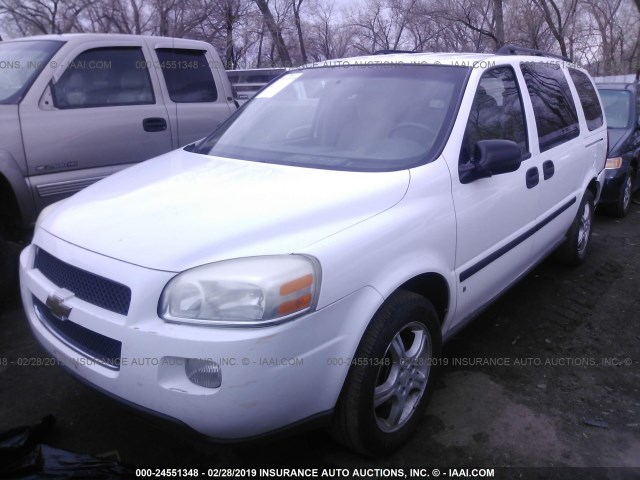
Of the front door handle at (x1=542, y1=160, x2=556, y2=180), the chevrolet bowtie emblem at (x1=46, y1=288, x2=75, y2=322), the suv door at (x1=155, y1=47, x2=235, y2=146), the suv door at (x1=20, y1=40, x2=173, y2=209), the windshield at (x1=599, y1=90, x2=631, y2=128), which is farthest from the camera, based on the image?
the windshield at (x1=599, y1=90, x2=631, y2=128)

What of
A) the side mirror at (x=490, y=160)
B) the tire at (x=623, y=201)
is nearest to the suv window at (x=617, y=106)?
the tire at (x=623, y=201)

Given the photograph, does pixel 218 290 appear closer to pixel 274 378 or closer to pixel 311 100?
pixel 274 378

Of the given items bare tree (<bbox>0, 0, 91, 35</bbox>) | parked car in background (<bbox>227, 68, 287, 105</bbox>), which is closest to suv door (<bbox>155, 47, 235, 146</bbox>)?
parked car in background (<bbox>227, 68, 287, 105</bbox>)

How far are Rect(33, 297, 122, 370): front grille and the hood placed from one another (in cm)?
33

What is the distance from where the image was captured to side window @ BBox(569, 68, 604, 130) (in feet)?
15.8

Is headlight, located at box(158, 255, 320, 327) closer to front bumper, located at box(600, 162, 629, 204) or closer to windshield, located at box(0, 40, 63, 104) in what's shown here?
windshield, located at box(0, 40, 63, 104)

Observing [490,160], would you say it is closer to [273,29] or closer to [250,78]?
[250,78]

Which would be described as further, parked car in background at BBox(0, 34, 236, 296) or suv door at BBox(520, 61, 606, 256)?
parked car in background at BBox(0, 34, 236, 296)

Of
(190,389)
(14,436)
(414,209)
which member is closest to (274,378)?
(190,389)

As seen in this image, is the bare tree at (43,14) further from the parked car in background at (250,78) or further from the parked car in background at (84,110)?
the parked car in background at (84,110)

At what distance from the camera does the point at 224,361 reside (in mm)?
1965

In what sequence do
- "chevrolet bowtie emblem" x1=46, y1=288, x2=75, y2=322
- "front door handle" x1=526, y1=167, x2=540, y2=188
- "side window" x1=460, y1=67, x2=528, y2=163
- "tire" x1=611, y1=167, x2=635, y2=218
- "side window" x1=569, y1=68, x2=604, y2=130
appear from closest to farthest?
1. "chevrolet bowtie emblem" x1=46, y1=288, x2=75, y2=322
2. "side window" x1=460, y1=67, x2=528, y2=163
3. "front door handle" x1=526, y1=167, x2=540, y2=188
4. "side window" x1=569, y1=68, x2=604, y2=130
5. "tire" x1=611, y1=167, x2=635, y2=218

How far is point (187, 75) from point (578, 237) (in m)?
3.97

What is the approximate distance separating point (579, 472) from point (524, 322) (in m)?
1.58
